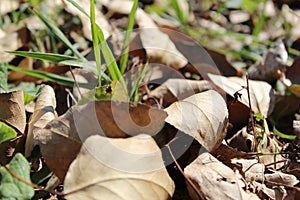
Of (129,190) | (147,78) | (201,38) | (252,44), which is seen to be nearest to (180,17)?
(201,38)

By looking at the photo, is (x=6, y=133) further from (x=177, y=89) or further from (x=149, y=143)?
(x=177, y=89)

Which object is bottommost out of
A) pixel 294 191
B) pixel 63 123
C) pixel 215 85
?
pixel 294 191

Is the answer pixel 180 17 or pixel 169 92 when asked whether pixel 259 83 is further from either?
pixel 180 17

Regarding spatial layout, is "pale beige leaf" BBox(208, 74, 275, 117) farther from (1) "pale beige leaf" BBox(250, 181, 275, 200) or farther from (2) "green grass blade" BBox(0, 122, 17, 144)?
(2) "green grass blade" BBox(0, 122, 17, 144)

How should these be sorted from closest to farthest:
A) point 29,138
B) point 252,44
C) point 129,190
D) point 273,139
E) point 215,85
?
point 129,190 < point 29,138 < point 273,139 < point 215,85 < point 252,44

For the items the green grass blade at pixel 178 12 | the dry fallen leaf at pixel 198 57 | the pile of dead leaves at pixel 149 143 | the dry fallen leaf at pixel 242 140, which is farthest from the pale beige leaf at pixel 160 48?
the dry fallen leaf at pixel 242 140

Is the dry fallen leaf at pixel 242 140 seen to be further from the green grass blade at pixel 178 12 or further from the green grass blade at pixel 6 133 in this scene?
the green grass blade at pixel 178 12

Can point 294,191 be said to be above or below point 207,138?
below

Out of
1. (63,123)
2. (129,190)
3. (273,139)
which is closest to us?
(129,190)
